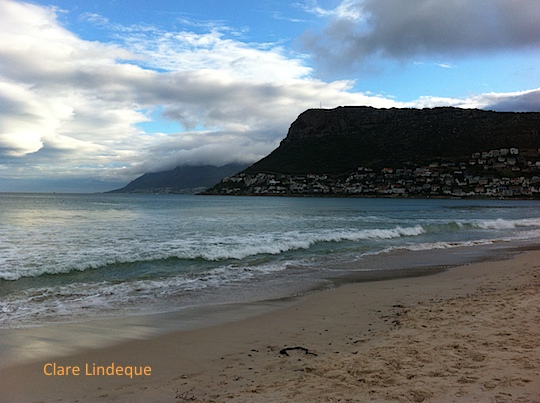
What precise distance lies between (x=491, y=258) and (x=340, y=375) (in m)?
16.1

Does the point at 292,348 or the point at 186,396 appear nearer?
the point at 186,396

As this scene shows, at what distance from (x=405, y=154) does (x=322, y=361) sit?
139 m

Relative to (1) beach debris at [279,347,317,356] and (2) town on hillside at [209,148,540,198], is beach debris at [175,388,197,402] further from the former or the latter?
(2) town on hillside at [209,148,540,198]

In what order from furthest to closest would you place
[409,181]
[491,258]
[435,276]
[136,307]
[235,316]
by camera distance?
[409,181]
[491,258]
[435,276]
[136,307]
[235,316]

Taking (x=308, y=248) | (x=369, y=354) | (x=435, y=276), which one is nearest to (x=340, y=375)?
(x=369, y=354)

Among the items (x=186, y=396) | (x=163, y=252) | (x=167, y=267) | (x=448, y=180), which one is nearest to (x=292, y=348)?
(x=186, y=396)

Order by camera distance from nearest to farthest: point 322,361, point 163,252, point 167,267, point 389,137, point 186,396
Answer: point 186,396
point 322,361
point 167,267
point 163,252
point 389,137

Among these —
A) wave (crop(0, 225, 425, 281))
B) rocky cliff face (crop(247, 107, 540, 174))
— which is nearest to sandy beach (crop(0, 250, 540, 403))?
wave (crop(0, 225, 425, 281))

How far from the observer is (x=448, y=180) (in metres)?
128

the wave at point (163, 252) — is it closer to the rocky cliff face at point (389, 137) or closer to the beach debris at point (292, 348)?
the beach debris at point (292, 348)

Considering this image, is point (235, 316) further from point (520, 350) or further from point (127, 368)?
point (520, 350)

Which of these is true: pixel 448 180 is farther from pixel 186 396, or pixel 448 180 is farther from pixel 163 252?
pixel 186 396

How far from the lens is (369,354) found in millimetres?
5688

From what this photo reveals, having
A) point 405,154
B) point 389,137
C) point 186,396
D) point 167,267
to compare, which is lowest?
point 167,267
